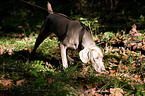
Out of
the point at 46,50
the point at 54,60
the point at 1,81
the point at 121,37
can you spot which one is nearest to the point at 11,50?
the point at 46,50

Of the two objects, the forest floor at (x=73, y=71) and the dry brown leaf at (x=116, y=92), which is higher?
the forest floor at (x=73, y=71)

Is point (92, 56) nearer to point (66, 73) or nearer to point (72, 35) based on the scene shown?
point (72, 35)

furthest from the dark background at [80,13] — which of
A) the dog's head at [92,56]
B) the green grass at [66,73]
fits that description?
the dog's head at [92,56]

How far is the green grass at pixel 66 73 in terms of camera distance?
2.58 m

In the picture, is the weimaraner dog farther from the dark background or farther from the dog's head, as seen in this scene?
the dark background

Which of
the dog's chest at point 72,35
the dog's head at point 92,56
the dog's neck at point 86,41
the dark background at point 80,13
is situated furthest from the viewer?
the dark background at point 80,13

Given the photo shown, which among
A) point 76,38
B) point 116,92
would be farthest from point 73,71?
point 116,92

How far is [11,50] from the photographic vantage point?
433 centimetres

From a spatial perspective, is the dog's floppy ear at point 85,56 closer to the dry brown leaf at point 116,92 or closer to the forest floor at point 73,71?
the forest floor at point 73,71

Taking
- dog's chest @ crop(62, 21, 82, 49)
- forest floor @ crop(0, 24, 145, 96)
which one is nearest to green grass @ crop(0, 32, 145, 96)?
forest floor @ crop(0, 24, 145, 96)

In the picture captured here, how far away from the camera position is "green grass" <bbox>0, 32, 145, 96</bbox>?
8.46 ft

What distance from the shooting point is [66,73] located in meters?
2.98

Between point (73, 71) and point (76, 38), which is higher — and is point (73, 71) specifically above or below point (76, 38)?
below

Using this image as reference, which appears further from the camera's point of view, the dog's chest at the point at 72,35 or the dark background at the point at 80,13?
the dark background at the point at 80,13
